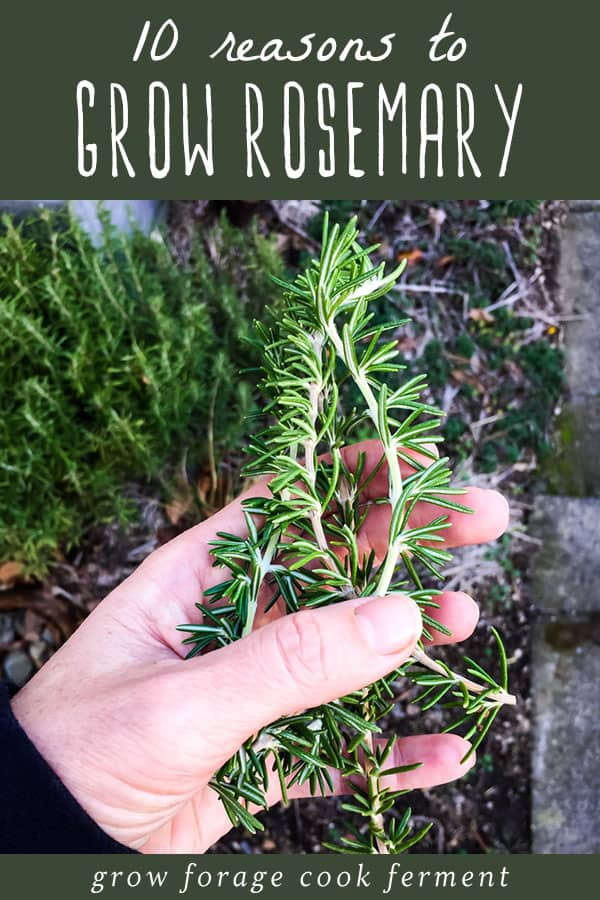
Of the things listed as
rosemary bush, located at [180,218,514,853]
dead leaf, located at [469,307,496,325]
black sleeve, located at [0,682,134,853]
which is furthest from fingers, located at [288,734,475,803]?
dead leaf, located at [469,307,496,325]

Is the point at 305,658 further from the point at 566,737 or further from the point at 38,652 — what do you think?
the point at 566,737

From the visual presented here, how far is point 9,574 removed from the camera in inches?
123

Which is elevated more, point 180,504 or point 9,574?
point 180,504

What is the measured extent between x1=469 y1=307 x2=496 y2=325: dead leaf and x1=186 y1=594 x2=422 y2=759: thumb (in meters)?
2.25

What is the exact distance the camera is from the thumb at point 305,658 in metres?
1.53

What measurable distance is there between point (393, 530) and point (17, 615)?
7.35ft

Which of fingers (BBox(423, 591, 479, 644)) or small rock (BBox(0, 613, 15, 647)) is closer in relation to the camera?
fingers (BBox(423, 591, 479, 644))

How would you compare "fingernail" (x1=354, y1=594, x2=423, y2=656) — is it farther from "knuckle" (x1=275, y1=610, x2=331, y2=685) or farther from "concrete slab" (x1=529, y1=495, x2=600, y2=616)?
"concrete slab" (x1=529, y1=495, x2=600, y2=616)

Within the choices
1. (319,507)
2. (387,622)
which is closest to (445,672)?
(387,622)

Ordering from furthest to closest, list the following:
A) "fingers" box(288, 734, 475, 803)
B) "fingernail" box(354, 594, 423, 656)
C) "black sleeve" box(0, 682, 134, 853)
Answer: "fingers" box(288, 734, 475, 803) → "black sleeve" box(0, 682, 134, 853) → "fingernail" box(354, 594, 423, 656)

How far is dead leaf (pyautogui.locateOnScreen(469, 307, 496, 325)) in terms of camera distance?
11.6 feet

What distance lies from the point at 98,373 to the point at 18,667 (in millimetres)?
1350

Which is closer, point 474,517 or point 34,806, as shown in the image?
point 34,806

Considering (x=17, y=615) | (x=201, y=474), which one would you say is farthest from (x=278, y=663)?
(x=17, y=615)
